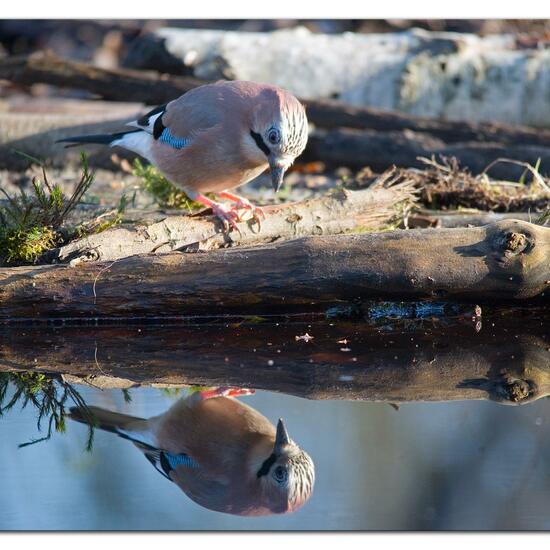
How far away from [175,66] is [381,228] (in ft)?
14.5

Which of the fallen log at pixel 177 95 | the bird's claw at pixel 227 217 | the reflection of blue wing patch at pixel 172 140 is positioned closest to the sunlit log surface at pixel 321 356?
the bird's claw at pixel 227 217

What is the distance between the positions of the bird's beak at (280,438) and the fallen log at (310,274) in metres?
1.24

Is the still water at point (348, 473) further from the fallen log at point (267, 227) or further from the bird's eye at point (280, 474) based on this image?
the fallen log at point (267, 227)

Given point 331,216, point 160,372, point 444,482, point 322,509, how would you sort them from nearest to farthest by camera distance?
1. point 322,509
2. point 444,482
3. point 160,372
4. point 331,216

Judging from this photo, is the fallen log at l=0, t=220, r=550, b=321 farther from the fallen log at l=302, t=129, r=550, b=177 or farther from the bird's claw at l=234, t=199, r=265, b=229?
the fallen log at l=302, t=129, r=550, b=177

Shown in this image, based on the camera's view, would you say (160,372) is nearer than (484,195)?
Yes

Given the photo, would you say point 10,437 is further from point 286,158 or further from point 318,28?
point 318,28

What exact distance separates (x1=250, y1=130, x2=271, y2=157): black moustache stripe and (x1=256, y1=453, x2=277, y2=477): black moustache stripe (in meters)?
1.92

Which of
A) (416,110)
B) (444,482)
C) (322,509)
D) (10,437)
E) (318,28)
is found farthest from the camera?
(318,28)

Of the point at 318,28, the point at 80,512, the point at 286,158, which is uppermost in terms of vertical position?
the point at 286,158

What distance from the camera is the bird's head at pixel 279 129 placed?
15.3 ft

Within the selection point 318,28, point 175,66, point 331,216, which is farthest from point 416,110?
point 331,216

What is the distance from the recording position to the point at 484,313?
195 inches

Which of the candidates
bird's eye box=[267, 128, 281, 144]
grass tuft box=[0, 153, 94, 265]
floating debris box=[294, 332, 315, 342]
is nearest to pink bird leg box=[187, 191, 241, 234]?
bird's eye box=[267, 128, 281, 144]
